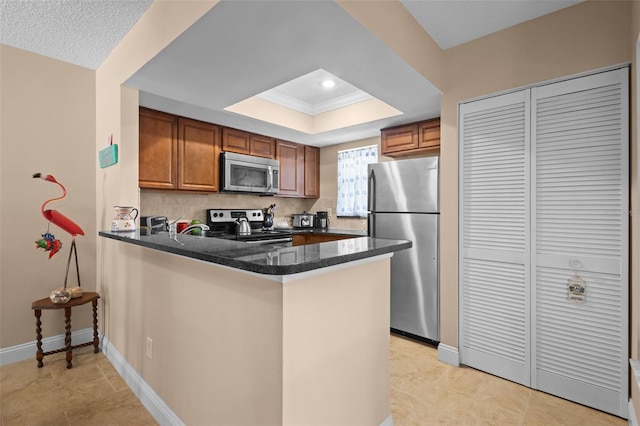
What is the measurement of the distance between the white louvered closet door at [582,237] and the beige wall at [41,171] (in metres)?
3.58

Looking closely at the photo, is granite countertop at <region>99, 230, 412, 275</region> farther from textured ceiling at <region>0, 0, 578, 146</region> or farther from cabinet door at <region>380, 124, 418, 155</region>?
cabinet door at <region>380, 124, 418, 155</region>

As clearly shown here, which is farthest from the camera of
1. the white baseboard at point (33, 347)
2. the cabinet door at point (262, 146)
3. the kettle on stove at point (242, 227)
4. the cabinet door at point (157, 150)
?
the cabinet door at point (262, 146)

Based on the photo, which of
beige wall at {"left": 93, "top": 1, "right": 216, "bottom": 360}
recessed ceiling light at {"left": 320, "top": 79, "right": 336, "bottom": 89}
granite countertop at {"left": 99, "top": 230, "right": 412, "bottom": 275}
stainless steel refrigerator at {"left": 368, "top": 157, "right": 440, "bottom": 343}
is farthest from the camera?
recessed ceiling light at {"left": 320, "top": 79, "right": 336, "bottom": 89}

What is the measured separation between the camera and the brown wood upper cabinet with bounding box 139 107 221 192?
3041 millimetres

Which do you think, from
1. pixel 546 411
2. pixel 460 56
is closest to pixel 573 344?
pixel 546 411

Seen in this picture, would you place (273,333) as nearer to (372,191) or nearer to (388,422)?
(388,422)

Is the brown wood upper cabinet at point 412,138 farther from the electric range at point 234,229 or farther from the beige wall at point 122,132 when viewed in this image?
the beige wall at point 122,132

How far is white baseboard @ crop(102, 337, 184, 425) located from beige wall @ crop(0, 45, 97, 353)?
722mm

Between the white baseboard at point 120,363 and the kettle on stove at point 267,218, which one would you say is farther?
the kettle on stove at point 267,218

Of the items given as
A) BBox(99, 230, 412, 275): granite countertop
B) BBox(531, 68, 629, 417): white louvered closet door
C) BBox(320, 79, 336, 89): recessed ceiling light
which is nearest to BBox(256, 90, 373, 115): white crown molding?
BBox(320, 79, 336, 89): recessed ceiling light

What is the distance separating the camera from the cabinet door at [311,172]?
4695 millimetres

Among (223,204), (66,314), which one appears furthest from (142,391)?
(223,204)

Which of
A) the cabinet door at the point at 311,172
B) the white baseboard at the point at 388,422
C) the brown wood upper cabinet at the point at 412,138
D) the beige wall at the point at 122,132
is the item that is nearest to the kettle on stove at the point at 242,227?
the cabinet door at the point at 311,172

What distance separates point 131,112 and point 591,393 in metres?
3.62
